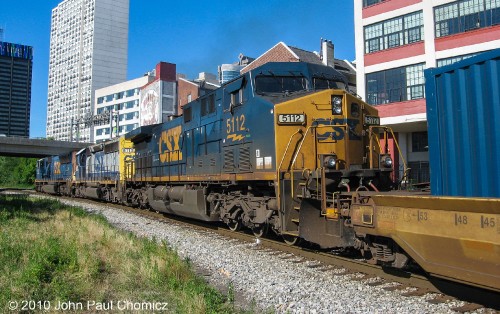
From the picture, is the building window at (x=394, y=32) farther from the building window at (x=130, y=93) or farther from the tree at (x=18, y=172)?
the building window at (x=130, y=93)

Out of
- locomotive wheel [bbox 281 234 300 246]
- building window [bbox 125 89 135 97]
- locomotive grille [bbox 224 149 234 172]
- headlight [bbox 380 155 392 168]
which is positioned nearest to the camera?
headlight [bbox 380 155 392 168]

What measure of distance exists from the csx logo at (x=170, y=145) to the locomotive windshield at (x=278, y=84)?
5727 mm

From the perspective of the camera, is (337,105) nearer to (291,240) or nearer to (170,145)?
(291,240)

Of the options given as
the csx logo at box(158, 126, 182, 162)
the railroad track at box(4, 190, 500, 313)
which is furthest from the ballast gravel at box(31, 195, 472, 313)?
the csx logo at box(158, 126, 182, 162)

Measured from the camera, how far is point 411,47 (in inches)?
896

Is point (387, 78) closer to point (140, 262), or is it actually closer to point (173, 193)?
point (173, 193)

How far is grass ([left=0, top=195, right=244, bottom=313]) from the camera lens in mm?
5277

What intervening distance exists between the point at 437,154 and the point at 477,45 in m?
18.4

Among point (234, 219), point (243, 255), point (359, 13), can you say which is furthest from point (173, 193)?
point (359, 13)

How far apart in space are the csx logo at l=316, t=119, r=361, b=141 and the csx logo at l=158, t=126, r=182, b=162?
7034 millimetres

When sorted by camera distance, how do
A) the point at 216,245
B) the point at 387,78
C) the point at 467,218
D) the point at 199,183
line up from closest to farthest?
the point at 467,218 < the point at 216,245 < the point at 199,183 < the point at 387,78

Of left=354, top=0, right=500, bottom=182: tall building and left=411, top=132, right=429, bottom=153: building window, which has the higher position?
left=354, top=0, right=500, bottom=182: tall building

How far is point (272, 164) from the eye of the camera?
8.42 meters

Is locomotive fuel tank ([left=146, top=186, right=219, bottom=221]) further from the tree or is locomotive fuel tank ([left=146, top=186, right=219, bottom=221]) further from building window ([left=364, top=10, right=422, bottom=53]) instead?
the tree
